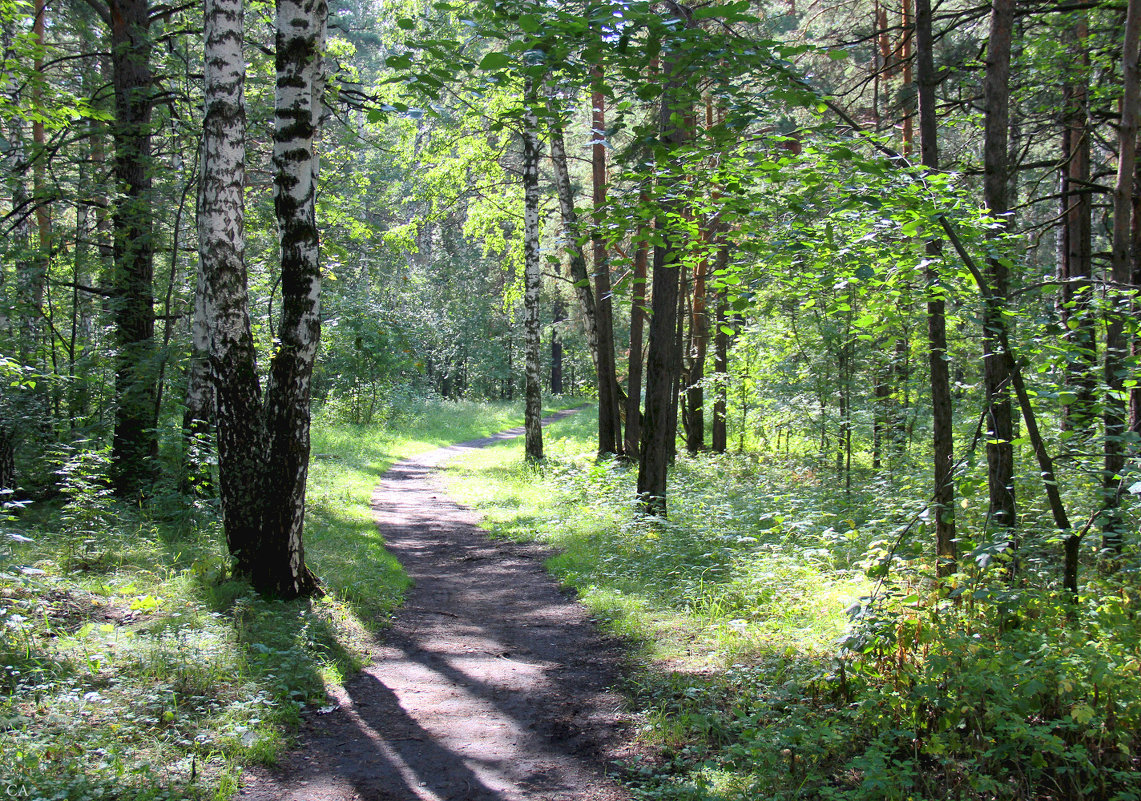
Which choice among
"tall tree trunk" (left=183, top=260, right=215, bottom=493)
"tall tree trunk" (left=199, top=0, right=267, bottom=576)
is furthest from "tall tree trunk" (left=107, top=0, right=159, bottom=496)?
"tall tree trunk" (left=199, top=0, right=267, bottom=576)

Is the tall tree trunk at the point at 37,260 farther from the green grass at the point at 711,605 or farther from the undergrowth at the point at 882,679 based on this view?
the undergrowth at the point at 882,679

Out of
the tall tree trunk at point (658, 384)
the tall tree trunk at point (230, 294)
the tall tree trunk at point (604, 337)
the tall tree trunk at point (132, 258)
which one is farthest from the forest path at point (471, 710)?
the tall tree trunk at point (604, 337)

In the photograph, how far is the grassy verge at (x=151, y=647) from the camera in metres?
3.52

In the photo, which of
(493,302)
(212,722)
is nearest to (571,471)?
(212,722)

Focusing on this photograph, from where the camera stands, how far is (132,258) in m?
9.23

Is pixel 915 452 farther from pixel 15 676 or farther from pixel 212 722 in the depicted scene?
pixel 15 676

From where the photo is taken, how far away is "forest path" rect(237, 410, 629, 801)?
3.83m

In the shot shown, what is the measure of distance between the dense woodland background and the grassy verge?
22 centimetres

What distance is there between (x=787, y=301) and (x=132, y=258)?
31.0 feet

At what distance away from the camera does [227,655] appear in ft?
15.9

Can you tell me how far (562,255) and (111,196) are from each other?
11.1m

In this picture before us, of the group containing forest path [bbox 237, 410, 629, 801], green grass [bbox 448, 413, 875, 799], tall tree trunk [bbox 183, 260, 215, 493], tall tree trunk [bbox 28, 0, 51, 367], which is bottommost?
forest path [bbox 237, 410, 629, 801]

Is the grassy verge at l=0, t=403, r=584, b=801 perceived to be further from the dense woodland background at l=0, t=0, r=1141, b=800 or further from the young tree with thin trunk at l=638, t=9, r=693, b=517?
the young tree with thin trunk at l=638, t=9, r=693, b=517

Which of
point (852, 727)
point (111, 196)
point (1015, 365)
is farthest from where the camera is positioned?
point (111, 196)
